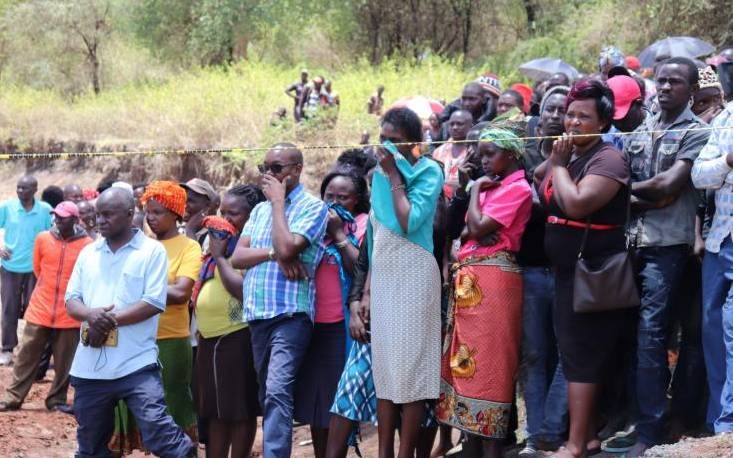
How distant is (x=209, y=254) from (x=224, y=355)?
26.2 inches

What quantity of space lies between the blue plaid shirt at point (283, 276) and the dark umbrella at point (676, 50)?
26.0 ft

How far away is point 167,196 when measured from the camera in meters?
6.70

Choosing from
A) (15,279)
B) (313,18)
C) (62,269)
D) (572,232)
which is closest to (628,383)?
(572,232)

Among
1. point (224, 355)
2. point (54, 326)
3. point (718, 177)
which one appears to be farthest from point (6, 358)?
point (718, 177)

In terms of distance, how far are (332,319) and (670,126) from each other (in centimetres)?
226

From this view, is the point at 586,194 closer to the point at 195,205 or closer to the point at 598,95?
the point at 598,95

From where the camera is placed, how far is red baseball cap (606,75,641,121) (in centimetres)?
621

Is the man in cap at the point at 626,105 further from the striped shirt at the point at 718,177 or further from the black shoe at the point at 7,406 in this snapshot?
the black shoe at the point at 7,406

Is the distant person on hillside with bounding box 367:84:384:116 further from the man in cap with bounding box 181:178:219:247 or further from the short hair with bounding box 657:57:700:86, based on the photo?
the short hair with bounding box 657:57:700:86

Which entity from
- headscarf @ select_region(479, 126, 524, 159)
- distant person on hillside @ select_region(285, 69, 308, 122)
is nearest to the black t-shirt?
headscarf @ select_region(479, 126, 524, 159)

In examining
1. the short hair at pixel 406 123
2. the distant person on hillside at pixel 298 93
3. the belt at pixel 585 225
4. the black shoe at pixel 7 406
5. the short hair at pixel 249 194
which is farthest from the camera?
the distant person on hillside at pixel 298 93

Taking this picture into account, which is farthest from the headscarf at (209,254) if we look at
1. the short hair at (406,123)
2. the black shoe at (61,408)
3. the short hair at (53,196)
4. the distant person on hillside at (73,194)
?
the short hair at (53,196)

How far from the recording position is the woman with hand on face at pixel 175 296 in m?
6.62

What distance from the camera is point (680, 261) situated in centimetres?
562
